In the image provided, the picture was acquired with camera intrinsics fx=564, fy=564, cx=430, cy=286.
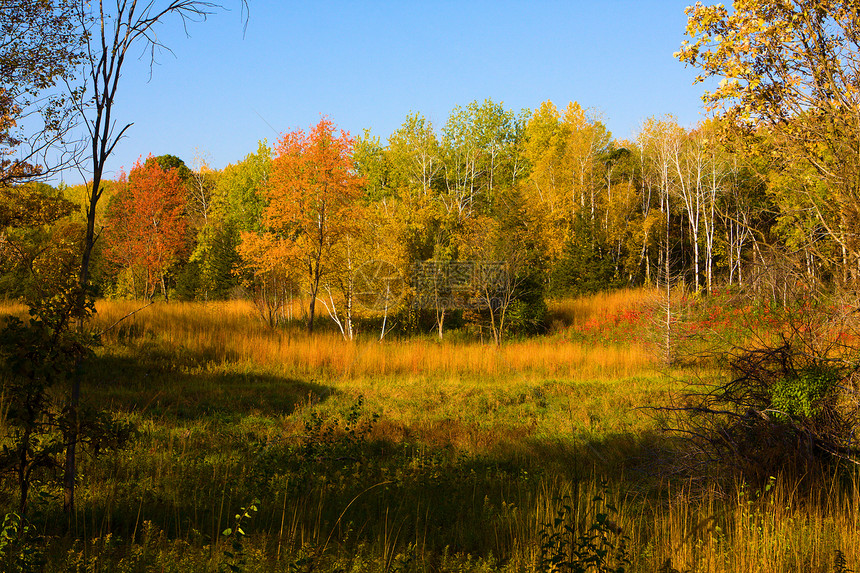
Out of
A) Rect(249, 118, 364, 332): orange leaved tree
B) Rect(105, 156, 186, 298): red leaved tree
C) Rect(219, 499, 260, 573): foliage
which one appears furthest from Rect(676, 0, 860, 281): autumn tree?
A: Rect(105, 156, 186, 298): red leaved tree

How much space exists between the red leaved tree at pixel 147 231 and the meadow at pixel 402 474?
616 inches

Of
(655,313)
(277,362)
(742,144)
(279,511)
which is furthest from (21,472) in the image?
(655,313)

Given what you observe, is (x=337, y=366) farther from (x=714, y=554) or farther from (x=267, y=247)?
(x=714, y=554)

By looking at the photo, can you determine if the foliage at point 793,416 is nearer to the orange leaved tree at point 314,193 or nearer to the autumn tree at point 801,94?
the autumn tree at point 801,94

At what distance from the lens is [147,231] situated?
30156mm

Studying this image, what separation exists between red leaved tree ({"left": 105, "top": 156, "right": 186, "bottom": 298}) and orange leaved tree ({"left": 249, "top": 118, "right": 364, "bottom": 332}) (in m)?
13.5

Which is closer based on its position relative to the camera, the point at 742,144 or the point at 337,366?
the point at 742,144

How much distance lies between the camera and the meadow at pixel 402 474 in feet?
11.2

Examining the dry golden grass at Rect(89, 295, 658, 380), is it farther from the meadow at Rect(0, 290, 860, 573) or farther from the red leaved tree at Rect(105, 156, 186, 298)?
the red leaved tree at Rect(105, 156, 186, 298)

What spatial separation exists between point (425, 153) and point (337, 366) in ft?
80.1

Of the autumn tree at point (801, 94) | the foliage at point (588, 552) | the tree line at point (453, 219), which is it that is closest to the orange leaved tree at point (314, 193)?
the tree line at point (453, 219)

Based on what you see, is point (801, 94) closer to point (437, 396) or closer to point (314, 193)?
point (437, 396)

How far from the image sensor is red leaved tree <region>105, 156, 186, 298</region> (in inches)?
1170

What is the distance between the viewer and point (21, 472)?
3.19 metres
